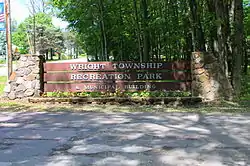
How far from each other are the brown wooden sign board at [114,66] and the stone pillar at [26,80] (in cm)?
32

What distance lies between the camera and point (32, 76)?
9.98 metres

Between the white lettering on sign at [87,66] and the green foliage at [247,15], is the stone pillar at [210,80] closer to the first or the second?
the white lettering on sign at [87,66]

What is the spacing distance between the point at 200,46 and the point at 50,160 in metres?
9.36

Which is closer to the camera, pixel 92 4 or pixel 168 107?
pixel 168 107

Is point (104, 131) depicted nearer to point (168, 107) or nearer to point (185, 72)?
point (168, 107)

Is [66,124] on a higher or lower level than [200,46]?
lower

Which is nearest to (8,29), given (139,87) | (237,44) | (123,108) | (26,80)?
(26,80)

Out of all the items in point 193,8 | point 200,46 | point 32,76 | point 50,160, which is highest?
point 193,8

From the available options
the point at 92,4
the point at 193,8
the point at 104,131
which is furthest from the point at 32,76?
the point at 92,4

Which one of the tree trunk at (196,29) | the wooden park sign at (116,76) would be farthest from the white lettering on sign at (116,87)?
the tree trunk at (196,29)

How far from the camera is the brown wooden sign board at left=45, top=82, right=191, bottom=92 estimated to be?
371 inches

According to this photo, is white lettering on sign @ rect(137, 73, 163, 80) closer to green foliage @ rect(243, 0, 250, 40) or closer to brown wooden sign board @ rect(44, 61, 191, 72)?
brown wooden sign board @ rect(44, 61, 191, 72)

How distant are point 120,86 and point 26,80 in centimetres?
282

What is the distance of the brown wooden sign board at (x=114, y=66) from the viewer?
30.9ft
